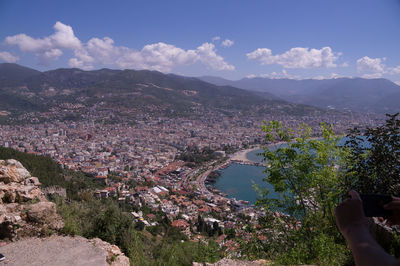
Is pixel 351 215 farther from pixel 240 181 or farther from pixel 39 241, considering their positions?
pixel 240 181

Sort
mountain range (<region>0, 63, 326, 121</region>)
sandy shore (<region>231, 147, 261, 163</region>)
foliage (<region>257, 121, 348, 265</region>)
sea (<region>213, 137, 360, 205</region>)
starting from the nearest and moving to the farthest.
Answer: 1. foliage (<region>257, 121, 348, 265</region>)
2. sea (<region>213, 137, 360, 205</region>)
3. sandy shore (<region>231, 147, 261, 163</region>)
4. mountain range (<region>0, 63, 326, 121</region>)

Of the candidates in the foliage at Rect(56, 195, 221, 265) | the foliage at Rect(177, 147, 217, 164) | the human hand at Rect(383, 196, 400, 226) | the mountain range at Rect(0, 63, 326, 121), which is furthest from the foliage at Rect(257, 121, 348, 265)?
the mountain range at Rect(0, 63, 326, 121)

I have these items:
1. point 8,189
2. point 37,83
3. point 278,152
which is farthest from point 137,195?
point 37,83

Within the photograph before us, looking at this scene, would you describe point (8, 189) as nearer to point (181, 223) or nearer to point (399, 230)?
point (399, 230)

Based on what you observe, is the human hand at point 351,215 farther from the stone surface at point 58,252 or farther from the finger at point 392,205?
the stone surface at point 58,252

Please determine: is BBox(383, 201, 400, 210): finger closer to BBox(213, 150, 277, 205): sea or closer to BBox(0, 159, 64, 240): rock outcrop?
BBox(0, 159, 64, 240): rock outcrop

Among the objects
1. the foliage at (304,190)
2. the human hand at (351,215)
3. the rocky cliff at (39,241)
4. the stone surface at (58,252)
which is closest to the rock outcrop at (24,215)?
the rocky cliff at (39,241)
